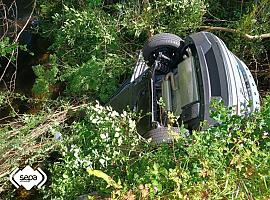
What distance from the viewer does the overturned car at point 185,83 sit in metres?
3.69

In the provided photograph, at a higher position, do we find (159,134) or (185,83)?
(185,83)

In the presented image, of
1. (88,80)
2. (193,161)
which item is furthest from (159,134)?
(88,80)

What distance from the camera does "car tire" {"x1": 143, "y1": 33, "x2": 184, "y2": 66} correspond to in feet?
14.8

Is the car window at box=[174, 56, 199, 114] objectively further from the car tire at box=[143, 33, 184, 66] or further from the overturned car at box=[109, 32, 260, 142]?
the car tire at box=[143, 33, 184, 66]

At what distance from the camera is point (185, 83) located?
397 cm

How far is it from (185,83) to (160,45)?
25.4 inches

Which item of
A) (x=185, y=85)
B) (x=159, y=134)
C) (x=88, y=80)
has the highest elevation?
(x=88, y=80)

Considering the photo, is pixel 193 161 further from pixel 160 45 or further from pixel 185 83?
pixel 160 45

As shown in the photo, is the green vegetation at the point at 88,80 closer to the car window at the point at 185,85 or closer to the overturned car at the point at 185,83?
the overturned car at the point at 185,83

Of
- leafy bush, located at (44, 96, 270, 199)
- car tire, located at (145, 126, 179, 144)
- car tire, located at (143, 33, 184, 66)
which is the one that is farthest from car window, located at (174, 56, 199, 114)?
leafy bush, located at (44, 96, 270, 199)

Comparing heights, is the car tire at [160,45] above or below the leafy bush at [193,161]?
above

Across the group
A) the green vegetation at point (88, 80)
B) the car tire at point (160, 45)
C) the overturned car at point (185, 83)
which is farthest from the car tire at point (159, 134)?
the car tire at point (160, 45)

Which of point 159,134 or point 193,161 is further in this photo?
point 159,134

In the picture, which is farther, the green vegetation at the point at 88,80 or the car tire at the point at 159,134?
the car tire at the point at 159,134
